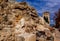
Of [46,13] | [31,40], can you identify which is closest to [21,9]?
A: [31,40]

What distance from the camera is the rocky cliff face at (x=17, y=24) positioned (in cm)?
222

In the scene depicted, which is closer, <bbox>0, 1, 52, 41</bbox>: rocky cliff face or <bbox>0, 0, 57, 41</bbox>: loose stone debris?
<bbox>0, 0, 57, 41</bbox>: loose stone debris

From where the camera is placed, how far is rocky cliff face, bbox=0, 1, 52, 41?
2.22 meters

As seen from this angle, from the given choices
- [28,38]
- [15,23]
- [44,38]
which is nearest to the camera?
[28,38]

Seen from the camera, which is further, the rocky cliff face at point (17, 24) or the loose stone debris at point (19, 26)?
the rocky cliff face at point (17, 24)

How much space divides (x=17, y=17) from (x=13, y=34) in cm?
55

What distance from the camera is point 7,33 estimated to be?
2.26 m

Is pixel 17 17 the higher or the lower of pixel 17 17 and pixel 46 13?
the higher

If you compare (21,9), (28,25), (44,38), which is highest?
(21,9)

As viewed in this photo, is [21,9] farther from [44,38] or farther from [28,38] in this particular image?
[28,38]

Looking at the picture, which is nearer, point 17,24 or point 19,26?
point 19,26

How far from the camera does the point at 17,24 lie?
2.53m

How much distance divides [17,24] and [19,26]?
0.12 m

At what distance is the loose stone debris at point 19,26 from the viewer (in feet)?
6.88
